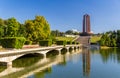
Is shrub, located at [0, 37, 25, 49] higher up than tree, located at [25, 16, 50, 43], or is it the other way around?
tree, located at [25, 16, 50, 43]

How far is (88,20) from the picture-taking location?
184000 millimetres

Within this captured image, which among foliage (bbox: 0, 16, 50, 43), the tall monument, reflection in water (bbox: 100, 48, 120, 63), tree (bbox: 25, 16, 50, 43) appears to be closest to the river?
reflection in water (bbox: 100, 48, 120, 63)

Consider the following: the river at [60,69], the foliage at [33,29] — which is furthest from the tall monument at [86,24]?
the river at [60,69]

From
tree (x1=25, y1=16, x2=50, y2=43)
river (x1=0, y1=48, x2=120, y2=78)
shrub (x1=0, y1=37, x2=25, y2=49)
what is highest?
tree (x1=25, y1=16, x2=50, y2=43)

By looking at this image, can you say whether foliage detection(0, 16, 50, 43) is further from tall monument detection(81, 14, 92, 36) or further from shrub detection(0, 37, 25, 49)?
tall monument detection(81, 14, 92, 36)

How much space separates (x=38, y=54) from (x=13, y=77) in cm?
2416

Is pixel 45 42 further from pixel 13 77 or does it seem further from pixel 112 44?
pixel 112 44

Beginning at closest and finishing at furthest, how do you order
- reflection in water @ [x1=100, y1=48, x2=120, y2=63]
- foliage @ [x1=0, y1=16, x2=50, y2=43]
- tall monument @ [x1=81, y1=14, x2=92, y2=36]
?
reflection in water @ [x1=100, y1=48, x2=120, y2=63]
foliage @ [x1=0, y1=16, x2=50, y2=43]
tall monument @ [x1=81, y1=14, x2=92, y2=36]

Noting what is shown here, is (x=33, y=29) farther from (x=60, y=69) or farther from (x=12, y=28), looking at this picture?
(x=60, y=69)

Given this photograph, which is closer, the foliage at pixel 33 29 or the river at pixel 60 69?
the river at pixel 60 69

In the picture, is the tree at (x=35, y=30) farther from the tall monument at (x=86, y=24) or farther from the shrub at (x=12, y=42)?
the tall monument at (x=86, y=24)

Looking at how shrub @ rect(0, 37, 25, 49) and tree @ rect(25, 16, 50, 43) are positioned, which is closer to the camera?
shrub @ rect(0, 37, 25, 49)

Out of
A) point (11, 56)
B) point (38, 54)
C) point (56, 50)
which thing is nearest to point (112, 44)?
point (56, 50)

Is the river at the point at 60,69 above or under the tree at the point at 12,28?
under
